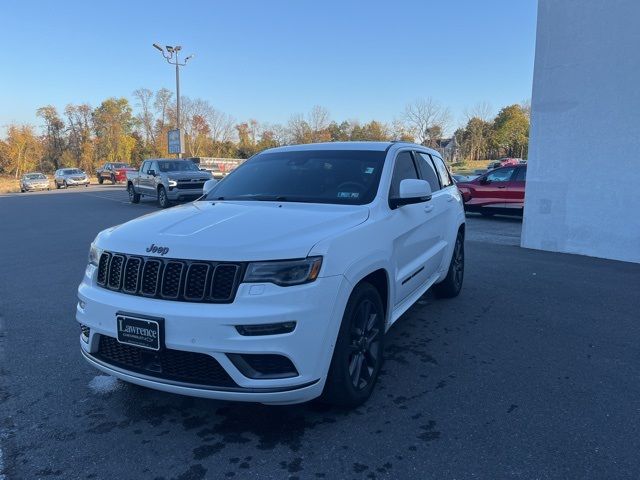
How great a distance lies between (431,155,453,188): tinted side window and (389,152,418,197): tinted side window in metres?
1.05

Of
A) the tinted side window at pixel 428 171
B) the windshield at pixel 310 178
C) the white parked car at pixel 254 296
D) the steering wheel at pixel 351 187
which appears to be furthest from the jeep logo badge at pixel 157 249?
the tinted side window at pixel 428 171

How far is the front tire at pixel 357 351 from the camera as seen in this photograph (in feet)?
9.96

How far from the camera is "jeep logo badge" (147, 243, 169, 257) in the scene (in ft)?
9.39

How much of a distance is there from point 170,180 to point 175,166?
1.56m

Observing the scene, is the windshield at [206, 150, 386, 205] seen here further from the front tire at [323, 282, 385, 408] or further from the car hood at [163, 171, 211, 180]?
Answer: the car hood at [163, 171, 211, 180]

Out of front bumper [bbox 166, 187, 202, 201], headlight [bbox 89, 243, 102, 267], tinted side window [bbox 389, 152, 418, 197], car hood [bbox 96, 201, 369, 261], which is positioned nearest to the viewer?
car hood [bbox 96, 201, 369, 261]

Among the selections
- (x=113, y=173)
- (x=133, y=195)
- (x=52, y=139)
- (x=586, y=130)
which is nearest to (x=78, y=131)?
(x=52, y=139)

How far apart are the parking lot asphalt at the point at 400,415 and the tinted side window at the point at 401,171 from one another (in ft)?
4.76

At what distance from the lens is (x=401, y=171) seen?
444 centimetres

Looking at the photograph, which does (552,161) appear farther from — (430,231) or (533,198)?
(430,231)

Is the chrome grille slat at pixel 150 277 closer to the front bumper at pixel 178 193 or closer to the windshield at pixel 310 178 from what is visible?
the windshield at pixel 310 178

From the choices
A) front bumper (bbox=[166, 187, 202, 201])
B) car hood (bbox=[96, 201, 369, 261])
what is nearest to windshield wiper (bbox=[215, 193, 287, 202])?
car hood (bbox=[96, 201, 369, 261])

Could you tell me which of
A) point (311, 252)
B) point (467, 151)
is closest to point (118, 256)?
point (311, 252)

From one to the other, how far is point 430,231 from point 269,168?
1675 millimetres
